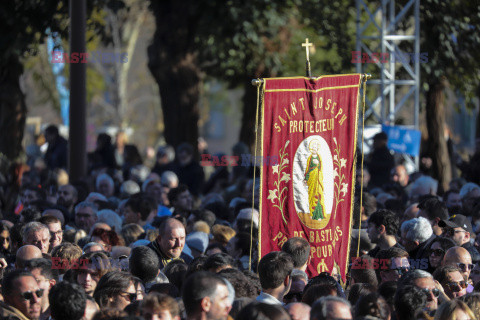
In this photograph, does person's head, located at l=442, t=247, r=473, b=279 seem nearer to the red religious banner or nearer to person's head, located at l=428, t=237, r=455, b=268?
person's head, located at l=428, t=237, r=455, b=268

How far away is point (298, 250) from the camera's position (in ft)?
23.9

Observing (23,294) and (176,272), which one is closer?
(23,294)

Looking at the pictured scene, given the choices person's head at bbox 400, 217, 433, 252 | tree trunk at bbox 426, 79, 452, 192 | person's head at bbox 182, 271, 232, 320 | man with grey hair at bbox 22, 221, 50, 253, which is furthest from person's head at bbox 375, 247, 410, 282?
tree trunk at bbox 426, 79, 452, 192

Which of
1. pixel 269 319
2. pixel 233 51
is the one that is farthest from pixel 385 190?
pixel 269 319

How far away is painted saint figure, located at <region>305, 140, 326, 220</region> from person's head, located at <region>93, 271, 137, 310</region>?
220 centimetres

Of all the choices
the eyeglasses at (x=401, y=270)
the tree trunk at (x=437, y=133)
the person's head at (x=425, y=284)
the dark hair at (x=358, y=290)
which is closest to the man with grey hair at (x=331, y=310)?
the person's head at (x=425, y=284)

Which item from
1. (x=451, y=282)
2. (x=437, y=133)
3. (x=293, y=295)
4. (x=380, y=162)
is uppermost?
(x=437, y=133)

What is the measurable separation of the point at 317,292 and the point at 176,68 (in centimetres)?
1093

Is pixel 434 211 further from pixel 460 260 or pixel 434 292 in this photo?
pixel 434 292

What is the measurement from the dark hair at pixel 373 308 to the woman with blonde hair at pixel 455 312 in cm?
36

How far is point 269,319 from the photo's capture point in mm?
4996

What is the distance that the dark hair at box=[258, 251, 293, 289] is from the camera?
636 cm

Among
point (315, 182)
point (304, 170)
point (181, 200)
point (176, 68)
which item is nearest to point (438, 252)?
point (315, 182)

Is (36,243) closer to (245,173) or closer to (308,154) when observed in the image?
(308,154)
